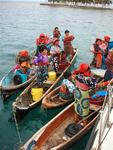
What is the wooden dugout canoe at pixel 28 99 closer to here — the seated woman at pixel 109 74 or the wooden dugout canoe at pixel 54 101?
the wooden dugout canoe at pixel 54 101

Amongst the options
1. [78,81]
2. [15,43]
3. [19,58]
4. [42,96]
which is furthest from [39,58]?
[15,43]

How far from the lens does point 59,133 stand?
30.3ft

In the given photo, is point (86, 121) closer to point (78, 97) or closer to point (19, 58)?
point (78, 97)

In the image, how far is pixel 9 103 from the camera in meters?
12.2

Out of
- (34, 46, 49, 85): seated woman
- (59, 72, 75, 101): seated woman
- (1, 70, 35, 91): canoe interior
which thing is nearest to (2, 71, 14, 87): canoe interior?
(1, 70, 35, 91): canoe interior

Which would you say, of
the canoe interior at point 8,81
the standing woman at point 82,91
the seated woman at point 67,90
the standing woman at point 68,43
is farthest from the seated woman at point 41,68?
the standing woman at point 68,43

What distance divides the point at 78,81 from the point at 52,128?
1501 millimetres

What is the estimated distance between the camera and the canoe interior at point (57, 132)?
8.58 metres

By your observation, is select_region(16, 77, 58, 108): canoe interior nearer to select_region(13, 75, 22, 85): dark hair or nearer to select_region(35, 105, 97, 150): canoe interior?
select_region(13, 75, 22, 85): dark hair

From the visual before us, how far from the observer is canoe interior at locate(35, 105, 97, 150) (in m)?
8.58

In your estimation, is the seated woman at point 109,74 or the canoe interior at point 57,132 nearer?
the canoe interior at point 57,132

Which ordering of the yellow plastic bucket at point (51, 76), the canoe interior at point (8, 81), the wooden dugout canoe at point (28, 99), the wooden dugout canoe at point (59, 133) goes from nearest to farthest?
the wooden dugout canoe at point (59, 133), the wooden dugout canoe at point (28, 99), the canoe interior at point (8, 81), the yellow plastic bucket at point (51, 76)

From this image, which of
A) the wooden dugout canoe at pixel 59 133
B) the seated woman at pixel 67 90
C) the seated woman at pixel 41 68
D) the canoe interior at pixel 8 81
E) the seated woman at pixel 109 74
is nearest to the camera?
the wooden dugout canoe at pixel 59 133

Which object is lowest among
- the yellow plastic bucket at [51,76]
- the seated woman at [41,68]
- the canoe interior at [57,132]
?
the canoe interior at [57,132]
